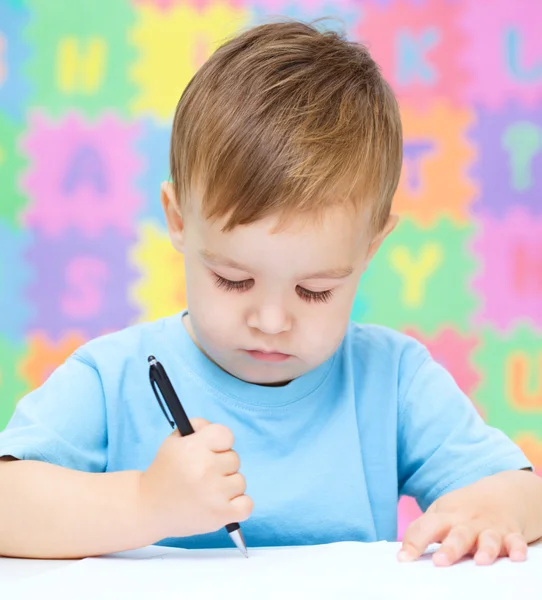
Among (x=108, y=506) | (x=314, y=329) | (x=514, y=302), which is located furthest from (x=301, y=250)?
(x=514, y=302)

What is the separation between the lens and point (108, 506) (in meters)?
0.79

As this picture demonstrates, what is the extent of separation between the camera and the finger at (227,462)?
77cm

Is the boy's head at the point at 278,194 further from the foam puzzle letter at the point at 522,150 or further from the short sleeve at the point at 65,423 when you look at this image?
the foam puzzle letter at the point at 522,150

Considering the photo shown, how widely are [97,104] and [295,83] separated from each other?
1.09 m

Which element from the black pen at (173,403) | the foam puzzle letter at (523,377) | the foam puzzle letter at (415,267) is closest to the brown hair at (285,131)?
the black pen at (173,403)

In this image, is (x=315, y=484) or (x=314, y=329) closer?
(x=314, y=329)

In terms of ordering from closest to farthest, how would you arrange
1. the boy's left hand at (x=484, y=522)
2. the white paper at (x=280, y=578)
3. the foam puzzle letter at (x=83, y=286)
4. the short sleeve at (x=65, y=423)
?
1. the white paper at (x=280, y=578)
2. the boy's left hand at (x=484, y=522)
3. the short sleeve at (x=65, y=423)
4. the foam puzzle letter at (x=83, y=286)

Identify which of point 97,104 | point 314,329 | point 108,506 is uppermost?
point 97,104

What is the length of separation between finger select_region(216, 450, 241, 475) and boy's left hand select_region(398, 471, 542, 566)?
15cm

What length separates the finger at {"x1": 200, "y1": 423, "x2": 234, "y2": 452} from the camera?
77 centimetres

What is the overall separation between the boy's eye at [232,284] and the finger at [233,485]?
0.17 metres

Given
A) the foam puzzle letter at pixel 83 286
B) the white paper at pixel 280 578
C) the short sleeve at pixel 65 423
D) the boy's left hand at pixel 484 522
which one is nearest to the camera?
the white paper at pixel 280 578

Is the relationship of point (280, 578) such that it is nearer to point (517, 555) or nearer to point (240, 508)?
point (240, 508)

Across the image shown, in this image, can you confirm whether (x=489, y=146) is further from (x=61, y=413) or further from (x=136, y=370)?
(x=61, y=413)
